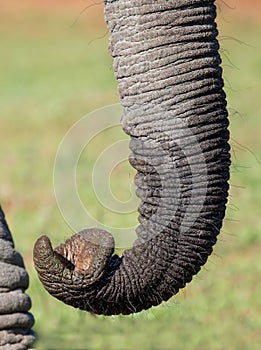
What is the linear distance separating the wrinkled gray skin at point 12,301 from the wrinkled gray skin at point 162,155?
68cm

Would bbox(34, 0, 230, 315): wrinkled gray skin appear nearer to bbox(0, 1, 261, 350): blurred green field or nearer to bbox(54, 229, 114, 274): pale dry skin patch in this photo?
bbox(54, 229, 114, 274): pale dry skin patch

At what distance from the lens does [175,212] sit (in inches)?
107

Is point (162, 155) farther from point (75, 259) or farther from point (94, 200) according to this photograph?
point (94, 200)

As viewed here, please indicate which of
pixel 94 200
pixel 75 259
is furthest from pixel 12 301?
pixel 94 200

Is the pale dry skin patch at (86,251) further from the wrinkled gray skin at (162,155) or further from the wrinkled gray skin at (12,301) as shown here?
the wrinkled gray skin at (12,301)

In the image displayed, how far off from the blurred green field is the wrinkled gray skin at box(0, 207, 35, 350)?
319 mm

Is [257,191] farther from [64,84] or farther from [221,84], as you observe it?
[64,84]

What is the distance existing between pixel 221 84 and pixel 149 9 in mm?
266

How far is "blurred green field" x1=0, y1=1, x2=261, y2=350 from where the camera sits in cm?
512

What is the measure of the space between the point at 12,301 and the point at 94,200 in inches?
212

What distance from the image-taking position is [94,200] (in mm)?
8875

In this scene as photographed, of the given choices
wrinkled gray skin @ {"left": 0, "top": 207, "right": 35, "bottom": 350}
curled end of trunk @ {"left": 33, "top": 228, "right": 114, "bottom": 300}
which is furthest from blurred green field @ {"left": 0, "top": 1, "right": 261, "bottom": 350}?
curled end of trunk @ {"left": 33, "top": 228, "right": 114, "bottom": 300}

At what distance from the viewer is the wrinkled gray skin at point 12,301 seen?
11.4 feet

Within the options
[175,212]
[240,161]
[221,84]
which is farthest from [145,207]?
[240,161]
